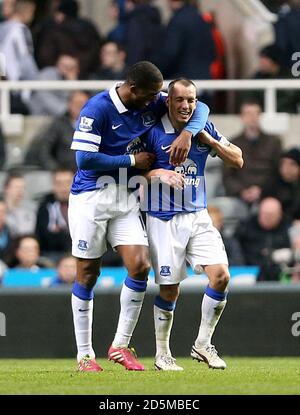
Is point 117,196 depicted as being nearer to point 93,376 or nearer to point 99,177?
point 99,177

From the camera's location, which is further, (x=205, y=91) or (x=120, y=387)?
(x=205, y=91)

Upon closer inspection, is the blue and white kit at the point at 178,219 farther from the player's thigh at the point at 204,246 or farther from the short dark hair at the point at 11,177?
the short dark hair at the point at 11,177

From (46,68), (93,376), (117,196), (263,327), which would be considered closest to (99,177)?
(117,196)

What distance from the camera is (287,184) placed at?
14.9 meters

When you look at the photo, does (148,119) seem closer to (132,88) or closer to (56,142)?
(132,88)

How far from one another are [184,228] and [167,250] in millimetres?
200

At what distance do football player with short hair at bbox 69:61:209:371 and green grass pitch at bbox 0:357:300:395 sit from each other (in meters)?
0.41

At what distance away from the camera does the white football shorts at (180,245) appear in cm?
1000

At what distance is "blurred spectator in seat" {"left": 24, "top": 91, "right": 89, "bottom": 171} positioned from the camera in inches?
598

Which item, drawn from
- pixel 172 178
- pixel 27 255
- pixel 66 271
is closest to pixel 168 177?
pixel 172 178

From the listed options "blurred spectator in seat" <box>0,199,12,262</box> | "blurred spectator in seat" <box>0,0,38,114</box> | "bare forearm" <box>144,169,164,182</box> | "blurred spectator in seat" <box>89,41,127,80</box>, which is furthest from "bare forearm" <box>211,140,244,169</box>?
"blurred spectator in seat" <box>0,0,38,114</box>

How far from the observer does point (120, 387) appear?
29.1 feet

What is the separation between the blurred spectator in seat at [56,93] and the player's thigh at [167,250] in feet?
18.7

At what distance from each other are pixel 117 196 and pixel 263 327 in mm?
3311
